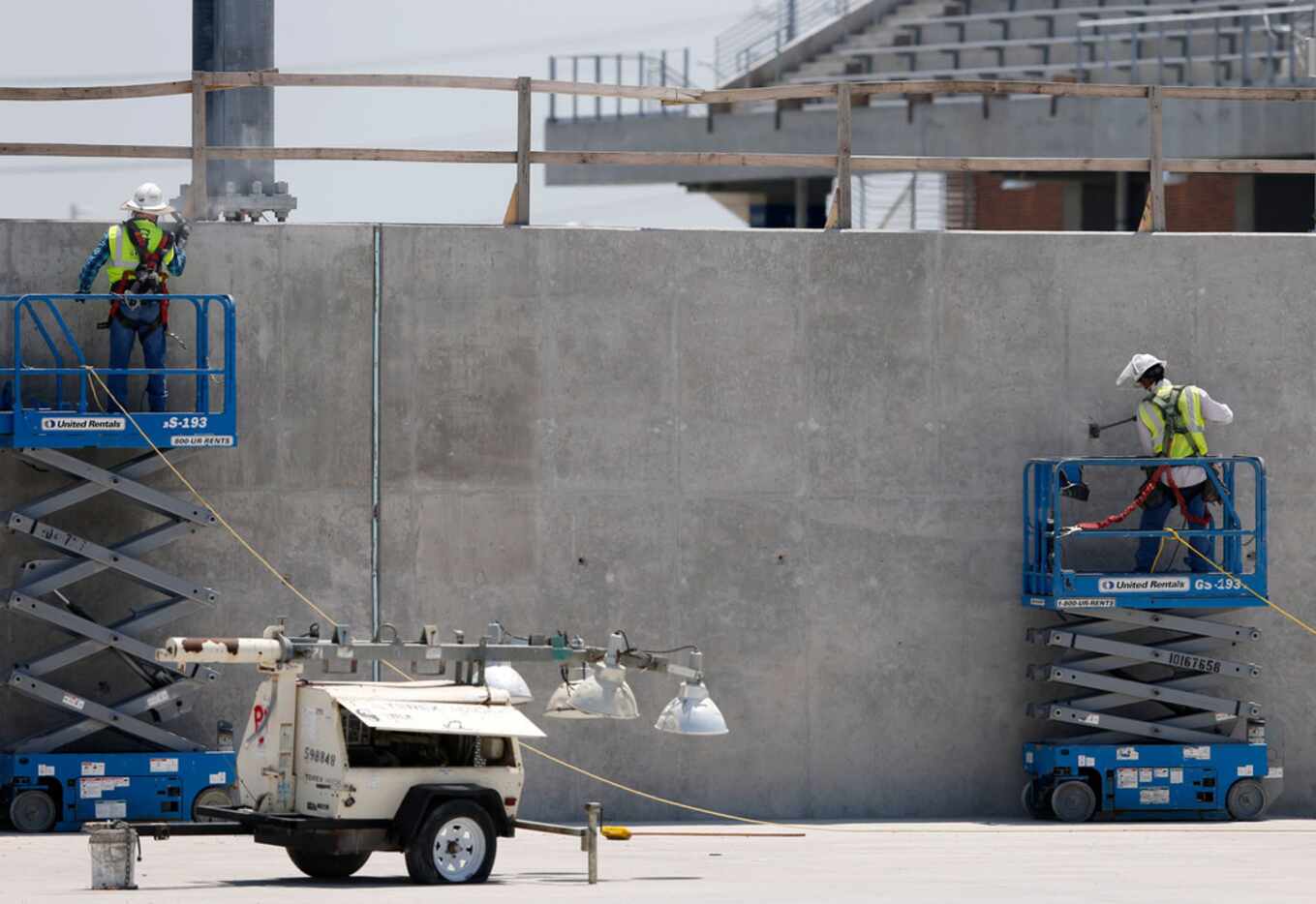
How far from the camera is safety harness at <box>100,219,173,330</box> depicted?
747 inches

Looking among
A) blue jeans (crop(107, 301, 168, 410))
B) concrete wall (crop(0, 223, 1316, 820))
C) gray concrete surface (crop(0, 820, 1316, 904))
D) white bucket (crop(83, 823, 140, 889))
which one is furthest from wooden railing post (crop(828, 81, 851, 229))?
white bucket (crop(83, 823, 140, 889))

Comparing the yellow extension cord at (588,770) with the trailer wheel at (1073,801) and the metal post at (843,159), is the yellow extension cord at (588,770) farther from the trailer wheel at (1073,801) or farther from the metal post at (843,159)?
the metal post at (843,159)

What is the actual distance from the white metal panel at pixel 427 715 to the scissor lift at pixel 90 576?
3581 mm

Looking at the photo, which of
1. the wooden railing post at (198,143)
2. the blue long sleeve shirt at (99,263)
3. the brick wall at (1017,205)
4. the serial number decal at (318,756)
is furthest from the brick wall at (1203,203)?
the serial number decal at (318,756)

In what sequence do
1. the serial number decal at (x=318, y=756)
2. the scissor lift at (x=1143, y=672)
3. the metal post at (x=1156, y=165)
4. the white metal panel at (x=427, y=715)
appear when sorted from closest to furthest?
the white metal panel at (x=427, y=715), the serial number decal at (x=318, y=756), the scissor lift at (x=1143, y=672), the metal post at (x=1156, y=165)

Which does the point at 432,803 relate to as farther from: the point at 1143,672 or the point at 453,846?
the point at 1143,672

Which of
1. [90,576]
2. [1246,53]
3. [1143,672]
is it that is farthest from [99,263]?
[1246,53]

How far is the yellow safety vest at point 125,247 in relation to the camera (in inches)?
747

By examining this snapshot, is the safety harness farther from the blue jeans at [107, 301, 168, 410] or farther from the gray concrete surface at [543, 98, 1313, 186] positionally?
the gray concrete surface at [543, 98, 1313, 186]

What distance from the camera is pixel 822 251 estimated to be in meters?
20.8

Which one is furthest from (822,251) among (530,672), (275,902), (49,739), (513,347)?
(275,902)

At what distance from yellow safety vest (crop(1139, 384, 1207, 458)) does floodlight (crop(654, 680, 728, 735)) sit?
5.83m

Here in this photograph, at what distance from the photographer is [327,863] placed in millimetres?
15508

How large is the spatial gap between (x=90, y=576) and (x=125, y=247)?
8.59ft
